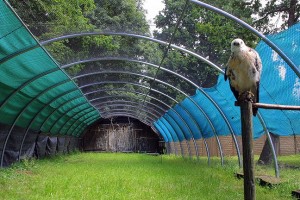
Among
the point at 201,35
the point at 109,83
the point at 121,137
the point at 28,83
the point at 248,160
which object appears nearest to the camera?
the point at 248,160

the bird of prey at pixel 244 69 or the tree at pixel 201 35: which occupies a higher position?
the tree at pixel 201 35

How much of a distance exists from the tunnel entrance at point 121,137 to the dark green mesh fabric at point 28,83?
1249 centimetres

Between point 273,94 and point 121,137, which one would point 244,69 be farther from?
point 121,137

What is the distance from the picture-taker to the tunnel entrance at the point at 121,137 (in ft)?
98.1

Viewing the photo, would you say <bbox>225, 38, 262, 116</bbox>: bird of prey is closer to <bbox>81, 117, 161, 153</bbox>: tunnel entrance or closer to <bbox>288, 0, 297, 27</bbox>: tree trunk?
<bbox>288, 0, 297, 27</bbox>: tree trunk

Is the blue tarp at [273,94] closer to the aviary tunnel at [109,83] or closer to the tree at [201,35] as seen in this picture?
the aviary tunnel at [109,83]

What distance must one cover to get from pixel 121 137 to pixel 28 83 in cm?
2074

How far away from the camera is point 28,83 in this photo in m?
9.94

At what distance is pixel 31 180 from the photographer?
9.93 meters

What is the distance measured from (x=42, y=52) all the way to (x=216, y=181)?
16.6ft

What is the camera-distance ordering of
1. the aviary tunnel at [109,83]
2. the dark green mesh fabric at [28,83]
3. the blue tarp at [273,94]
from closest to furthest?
1. the blue tarp at [273,94]
2. the dark green mesh fabric at [28,83]
3. the aviary tunnel at [109,83]

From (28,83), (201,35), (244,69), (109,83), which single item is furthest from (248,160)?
(201,35)

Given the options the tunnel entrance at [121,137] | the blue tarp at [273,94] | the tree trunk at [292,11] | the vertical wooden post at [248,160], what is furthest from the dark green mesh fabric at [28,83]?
the tunnel entrance at [121,137]

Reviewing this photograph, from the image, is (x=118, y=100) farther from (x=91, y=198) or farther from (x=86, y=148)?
(x=91, y=198)
